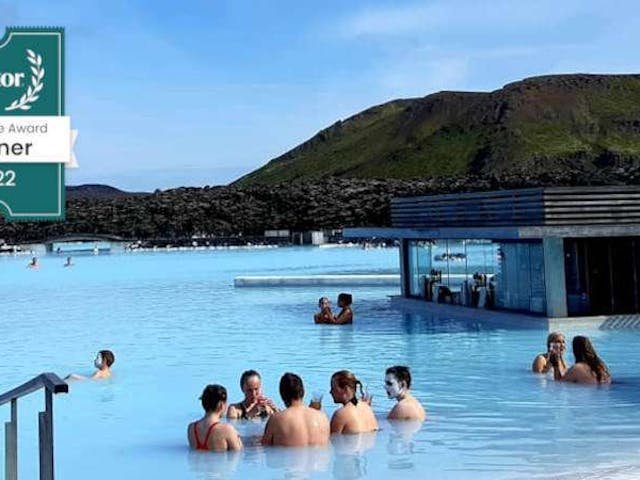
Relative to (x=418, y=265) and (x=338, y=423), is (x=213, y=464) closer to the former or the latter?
(x=338, y=423)

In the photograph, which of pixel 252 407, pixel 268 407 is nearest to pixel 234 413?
pixel 252 407

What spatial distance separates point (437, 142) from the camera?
603 ft

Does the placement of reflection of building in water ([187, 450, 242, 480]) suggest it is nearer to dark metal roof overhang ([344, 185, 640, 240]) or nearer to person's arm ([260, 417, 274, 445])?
person's arm ([260, 417, 274, 445])

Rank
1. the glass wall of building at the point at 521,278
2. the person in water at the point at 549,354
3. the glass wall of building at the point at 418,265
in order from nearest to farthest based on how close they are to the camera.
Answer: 1. the person in water at the point at 549,354
2. the glass wall of building at the point at 521,278
3. the glass wall of building at the point at 418,265

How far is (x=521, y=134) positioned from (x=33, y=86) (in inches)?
6905

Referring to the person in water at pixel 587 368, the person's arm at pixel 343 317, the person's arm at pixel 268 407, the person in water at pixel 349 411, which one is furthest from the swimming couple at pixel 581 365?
the person's arm at pixel 343 317

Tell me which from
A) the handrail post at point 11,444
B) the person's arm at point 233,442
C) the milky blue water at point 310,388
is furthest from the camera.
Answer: the person's arm at point 233,442

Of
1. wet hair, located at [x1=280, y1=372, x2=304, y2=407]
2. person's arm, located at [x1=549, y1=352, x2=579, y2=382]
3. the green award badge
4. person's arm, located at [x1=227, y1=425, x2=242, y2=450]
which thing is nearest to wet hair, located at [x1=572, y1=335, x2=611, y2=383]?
person's arm, located at [x1=549, y1=352, x2=579, y2=382]

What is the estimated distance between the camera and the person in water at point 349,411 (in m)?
8.86

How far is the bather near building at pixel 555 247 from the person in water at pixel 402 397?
7.75 meters

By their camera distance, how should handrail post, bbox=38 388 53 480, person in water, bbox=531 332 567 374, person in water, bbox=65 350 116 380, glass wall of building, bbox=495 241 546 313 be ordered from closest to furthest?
handrail post, bbox=38 388 53 480 < person in water, bbox=531 332 567 374 < person in water, bbox=65 350 116 380 < glass wall of building, bbox=495 241 546 313

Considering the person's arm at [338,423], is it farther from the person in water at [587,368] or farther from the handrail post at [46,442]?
the handrail post at [46,442]

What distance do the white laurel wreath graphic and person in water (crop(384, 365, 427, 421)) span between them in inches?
257

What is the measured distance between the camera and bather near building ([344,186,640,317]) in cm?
1725
